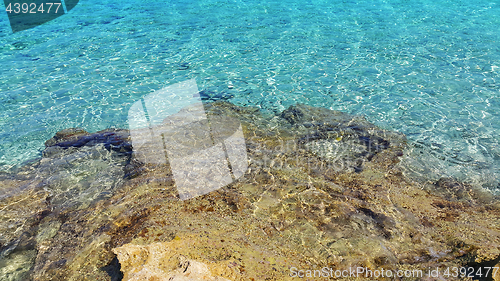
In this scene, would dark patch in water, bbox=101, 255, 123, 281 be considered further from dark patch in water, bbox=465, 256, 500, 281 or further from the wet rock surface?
dark patch in water, bbox=465, 256, 500, 281

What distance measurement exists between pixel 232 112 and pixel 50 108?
4.77 metres

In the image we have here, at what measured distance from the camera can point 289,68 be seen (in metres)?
9.93

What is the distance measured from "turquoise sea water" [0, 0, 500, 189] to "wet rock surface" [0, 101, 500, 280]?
1159mm

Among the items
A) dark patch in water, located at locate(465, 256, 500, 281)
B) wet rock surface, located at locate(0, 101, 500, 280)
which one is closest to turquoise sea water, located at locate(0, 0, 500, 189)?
wet rock surface, located at locate(0, 101, 500, 280)

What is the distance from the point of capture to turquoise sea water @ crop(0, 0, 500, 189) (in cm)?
714

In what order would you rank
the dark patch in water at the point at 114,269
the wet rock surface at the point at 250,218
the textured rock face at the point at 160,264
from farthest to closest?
the wet rock surface at the point at 250,218, the dark patch in water at the point at 114,269, the textured rock face at the point at 160,264

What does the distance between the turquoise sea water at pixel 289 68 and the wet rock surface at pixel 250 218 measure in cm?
116

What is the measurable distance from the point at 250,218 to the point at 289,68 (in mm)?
6715

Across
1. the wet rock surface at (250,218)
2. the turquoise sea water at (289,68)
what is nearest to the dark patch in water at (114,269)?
the wet rock surface at (250,218)

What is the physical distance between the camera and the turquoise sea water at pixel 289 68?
23.4 feet

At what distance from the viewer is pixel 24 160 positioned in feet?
21.2

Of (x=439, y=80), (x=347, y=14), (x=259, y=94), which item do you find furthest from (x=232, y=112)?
(x=347, y=14)

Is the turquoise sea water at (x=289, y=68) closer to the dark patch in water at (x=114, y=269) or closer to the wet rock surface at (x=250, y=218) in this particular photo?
the wet rock surface at (x=250, y=218)

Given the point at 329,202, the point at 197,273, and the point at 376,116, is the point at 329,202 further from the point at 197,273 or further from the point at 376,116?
the point at 376,116
